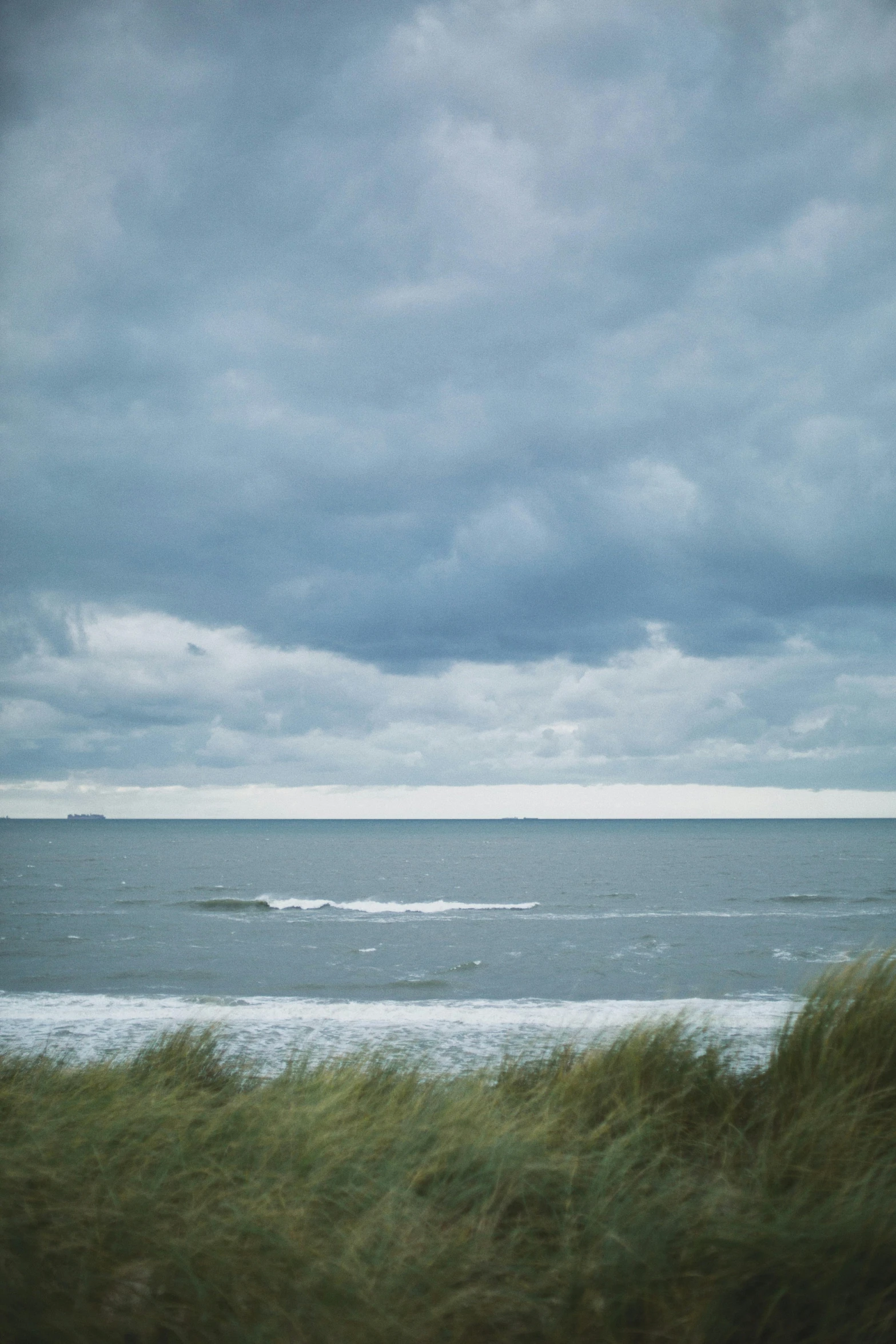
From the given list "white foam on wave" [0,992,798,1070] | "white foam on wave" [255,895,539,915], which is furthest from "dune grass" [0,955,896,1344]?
"white foam on wave" [255,895,539,915]

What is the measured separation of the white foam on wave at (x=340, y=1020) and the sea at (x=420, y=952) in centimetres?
9

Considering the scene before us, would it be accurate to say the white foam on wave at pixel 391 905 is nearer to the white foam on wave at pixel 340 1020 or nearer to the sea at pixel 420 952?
the sea at pixel 420 952

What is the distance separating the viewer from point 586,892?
52.0m

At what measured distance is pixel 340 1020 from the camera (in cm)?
1739

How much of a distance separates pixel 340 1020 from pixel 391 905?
97.4 feet

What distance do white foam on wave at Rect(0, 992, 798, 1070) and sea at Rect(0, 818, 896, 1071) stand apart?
0.09 m

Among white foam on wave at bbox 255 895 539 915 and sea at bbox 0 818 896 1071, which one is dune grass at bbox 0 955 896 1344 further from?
white foam on wave at bbox 255 895 539 915

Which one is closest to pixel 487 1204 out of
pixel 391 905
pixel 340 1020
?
pixel 340 1020

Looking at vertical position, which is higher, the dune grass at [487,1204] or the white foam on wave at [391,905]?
the dune grass at [487,1204]

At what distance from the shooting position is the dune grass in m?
3.31

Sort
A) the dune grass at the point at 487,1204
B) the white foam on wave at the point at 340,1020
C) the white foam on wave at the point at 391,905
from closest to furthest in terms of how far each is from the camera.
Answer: the dune grass at the point at 487,1204, the white foam on wave at the point at 340,1020, the white foam on wave at the point at 391,905

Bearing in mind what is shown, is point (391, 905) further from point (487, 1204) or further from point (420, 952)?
point (487, 1204)

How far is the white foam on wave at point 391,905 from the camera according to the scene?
43625 millimetres

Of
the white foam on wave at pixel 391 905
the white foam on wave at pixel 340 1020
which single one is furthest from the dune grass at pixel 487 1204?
the white foam on wave at pixel 391 905
